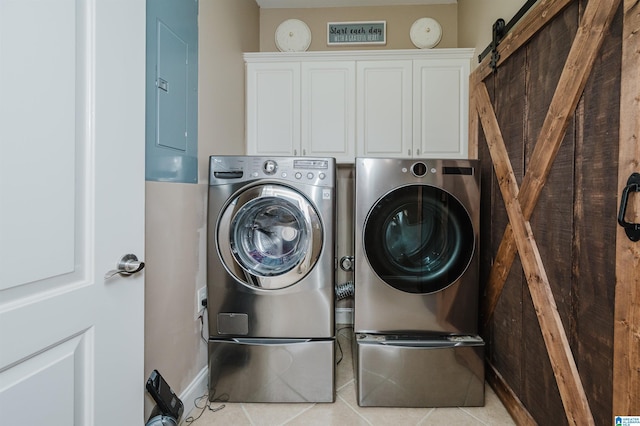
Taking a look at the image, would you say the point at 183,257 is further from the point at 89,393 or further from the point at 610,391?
the point at 610,391

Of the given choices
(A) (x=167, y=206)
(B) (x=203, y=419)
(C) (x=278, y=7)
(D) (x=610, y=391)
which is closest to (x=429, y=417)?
(D) (x=610, y=391)

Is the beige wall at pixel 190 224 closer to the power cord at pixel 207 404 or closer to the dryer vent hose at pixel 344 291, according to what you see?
the power cord at pixel 207 404

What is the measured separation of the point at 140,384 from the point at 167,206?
0.73 metres

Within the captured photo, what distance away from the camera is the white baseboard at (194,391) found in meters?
1.52

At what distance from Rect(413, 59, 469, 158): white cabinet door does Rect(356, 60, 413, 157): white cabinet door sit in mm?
65

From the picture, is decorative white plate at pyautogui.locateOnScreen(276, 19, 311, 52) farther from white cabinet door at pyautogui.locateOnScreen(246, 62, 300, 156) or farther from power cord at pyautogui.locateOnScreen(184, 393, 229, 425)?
power cord at pyautogui.locateOnScreen(184, 393, 229, 425)

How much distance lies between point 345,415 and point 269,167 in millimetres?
1360

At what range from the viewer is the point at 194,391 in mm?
1601

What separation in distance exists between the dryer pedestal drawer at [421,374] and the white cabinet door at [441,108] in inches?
52.5

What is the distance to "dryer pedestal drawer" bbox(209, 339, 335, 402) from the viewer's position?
161 centimetres

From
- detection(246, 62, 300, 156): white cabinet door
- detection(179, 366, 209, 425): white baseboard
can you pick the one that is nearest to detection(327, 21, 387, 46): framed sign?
detection(246, 62, 300, 156): white cabinet door

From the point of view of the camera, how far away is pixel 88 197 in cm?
79

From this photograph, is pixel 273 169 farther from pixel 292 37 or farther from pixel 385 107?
pixel 292 37

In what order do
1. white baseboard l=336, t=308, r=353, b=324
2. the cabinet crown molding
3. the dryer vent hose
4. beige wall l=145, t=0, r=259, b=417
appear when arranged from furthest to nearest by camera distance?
white baseboard l=336, t=308, r=353, b=324 → the dryer vent hose → the cabinet crown molding → beige wall l=145, t=0, r=259, b=417
